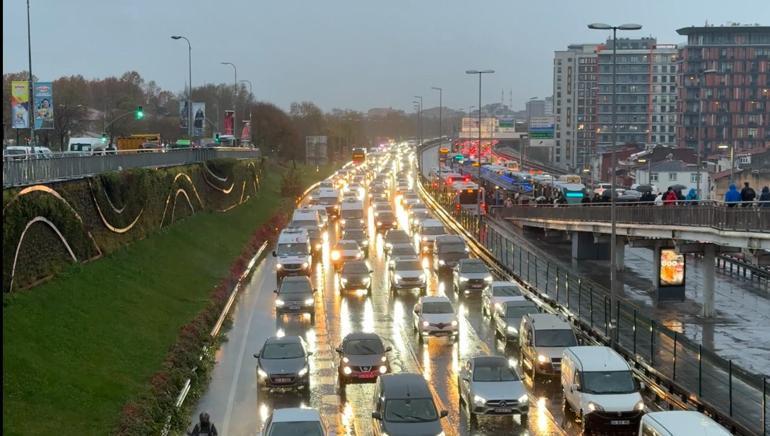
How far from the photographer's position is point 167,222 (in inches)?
1944

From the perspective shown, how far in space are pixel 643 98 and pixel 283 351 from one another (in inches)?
6444

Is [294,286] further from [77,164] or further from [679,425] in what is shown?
[679,425]

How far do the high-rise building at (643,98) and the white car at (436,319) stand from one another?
150752mm

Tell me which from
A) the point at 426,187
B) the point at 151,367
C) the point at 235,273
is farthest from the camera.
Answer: the point at 426,187

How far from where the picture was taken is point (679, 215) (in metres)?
36.6

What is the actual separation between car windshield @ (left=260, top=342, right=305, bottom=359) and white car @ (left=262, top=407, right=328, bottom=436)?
6.66 meters

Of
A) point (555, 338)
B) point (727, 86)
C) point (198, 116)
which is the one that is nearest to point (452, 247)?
point (555, 338)

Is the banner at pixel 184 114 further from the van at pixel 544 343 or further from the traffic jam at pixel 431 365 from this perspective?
the van at pixel 544 343

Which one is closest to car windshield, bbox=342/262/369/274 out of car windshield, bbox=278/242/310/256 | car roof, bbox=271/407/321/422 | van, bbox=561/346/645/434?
car windshield, bbox=278/242/310/256

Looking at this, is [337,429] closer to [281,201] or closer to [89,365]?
[89,365]

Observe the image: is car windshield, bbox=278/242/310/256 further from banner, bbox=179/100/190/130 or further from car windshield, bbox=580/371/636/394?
car windshield, bbox=580/371/636/394

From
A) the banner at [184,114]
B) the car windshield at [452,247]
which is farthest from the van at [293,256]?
the banner at [184,114]

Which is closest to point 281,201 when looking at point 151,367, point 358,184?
point 358,184

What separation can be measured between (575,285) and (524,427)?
16740 mm
